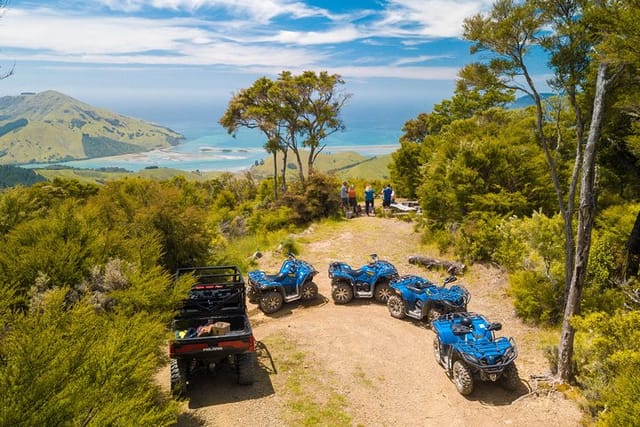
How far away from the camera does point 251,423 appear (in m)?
5.61

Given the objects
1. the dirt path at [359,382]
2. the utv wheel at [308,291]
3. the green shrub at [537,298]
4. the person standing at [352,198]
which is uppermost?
the person standing at [352,198]

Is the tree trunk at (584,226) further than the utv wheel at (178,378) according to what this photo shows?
No

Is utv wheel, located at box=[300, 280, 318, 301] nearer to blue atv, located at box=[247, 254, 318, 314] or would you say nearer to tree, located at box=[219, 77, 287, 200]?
blue atv, located at box=[247, 254, 318, 314]

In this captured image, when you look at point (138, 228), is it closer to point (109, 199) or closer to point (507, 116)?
point (109, 199)

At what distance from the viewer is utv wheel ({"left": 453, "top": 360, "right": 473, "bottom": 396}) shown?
612 centimetres

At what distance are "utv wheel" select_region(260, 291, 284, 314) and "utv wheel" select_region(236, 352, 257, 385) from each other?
3.19 meters

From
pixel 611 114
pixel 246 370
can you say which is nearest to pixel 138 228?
pixel 246 370

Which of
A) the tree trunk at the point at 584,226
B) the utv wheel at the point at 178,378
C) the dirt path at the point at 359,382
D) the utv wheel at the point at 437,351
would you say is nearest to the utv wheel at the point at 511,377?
the dirt path at the point at 359,382

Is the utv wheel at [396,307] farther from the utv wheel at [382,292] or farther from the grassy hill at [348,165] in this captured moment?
the grassy hill at [348,165]

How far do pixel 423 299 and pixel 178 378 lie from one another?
5.29 metres

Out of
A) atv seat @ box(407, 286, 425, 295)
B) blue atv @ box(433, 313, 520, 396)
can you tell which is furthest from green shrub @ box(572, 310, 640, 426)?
atv seat @ box(407, 286, 425, 295)

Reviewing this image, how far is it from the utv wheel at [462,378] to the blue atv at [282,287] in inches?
181

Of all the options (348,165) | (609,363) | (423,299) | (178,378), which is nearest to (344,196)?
(423,299)

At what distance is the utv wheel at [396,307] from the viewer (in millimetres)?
9021
